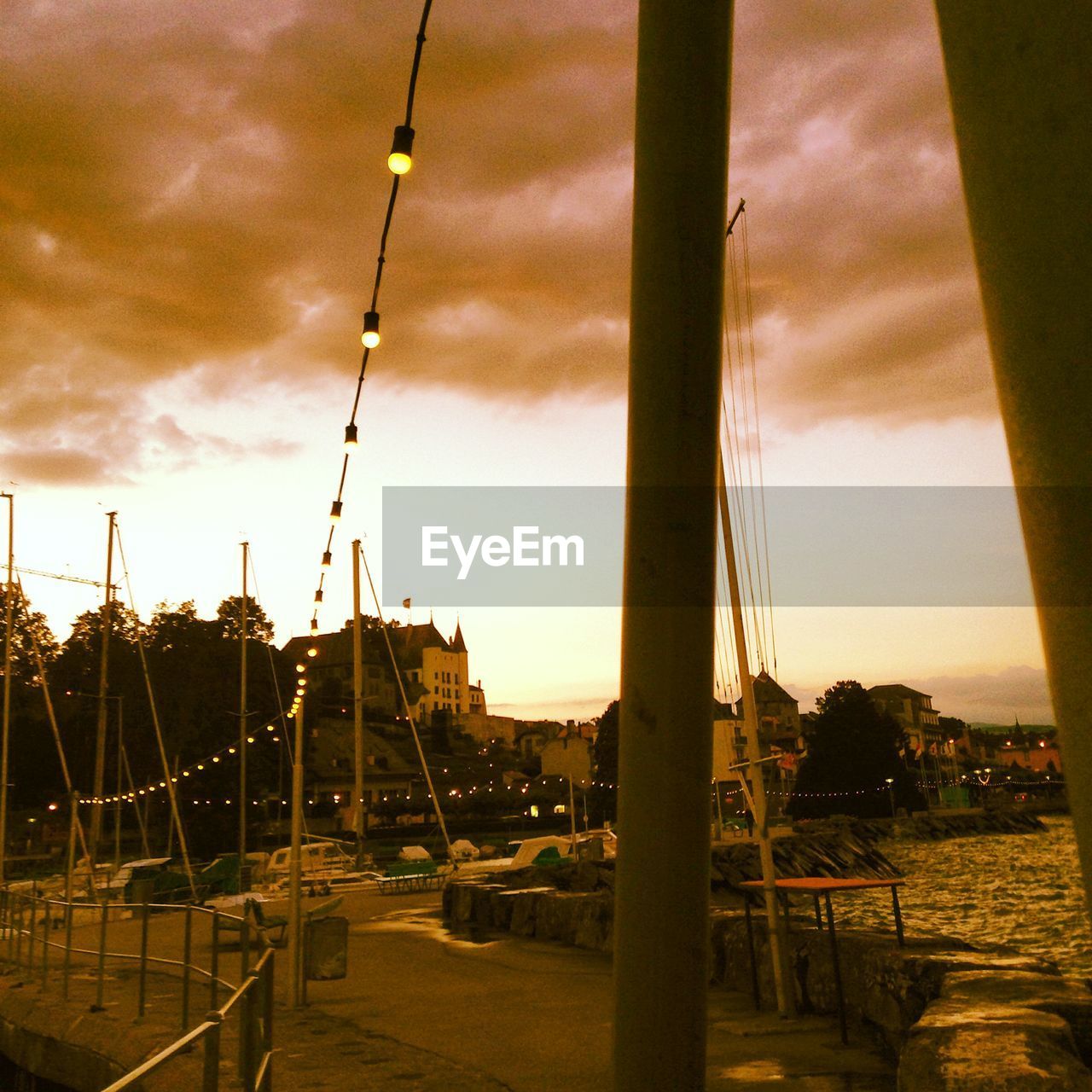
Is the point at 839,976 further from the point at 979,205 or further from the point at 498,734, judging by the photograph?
the point at 498,734

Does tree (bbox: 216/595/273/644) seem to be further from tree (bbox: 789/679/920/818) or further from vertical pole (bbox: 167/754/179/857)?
tree (bbox: 789/679/920/818)

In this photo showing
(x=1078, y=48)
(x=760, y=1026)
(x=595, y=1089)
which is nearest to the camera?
(x=1078, y=48)

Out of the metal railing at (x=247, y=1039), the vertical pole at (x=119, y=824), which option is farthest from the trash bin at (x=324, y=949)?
the vertical pole at (x=119, y=824)

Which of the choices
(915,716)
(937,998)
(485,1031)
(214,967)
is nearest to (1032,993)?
(937,998)

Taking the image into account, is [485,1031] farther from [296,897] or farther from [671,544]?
[671,544]

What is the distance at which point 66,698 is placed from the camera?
5891 cm

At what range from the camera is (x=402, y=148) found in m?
6.83

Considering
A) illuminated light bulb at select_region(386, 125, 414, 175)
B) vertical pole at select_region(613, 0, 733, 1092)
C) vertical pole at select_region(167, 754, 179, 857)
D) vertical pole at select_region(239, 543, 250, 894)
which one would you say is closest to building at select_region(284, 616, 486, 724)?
vertical pole at select_region(167, 754, 179, 857)

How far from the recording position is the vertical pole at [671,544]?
1955 millimetres

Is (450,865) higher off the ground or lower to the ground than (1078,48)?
lower

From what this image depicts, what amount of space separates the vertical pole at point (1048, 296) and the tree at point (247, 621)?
57.8 m

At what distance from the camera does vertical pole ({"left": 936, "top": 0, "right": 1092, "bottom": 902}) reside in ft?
4.46

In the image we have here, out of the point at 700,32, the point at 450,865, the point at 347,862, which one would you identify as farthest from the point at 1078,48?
the point at 347,862

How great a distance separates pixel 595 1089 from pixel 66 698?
58.7 meters
